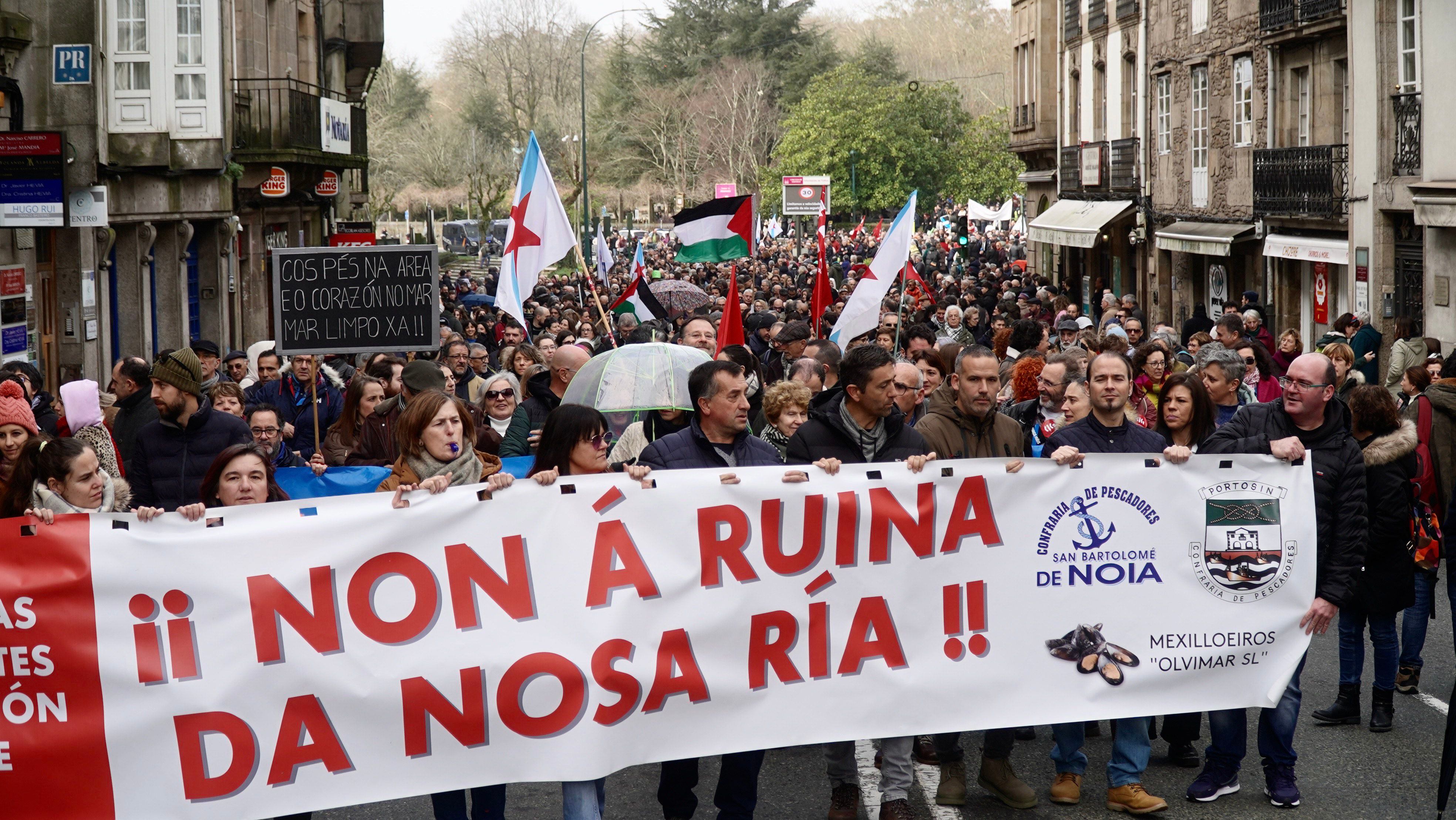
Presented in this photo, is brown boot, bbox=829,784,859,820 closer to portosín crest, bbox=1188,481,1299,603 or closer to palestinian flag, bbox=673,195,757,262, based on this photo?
portosín crest, bbox=1188,481,1299,603

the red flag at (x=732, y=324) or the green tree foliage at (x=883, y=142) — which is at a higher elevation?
the green tree foliage at (x=883, y=142)

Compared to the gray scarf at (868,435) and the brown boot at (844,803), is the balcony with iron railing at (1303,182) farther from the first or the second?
the brown boot at (844,803)

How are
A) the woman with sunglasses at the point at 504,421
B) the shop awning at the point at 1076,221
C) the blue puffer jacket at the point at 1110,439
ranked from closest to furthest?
the blue puffer jacket at the point at 1110,439, the woman with sunglasses at the point at 504,421, the shop awning at the point at 1076,221

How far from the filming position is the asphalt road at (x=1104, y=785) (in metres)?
6.36

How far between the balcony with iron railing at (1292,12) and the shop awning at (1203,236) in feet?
10.9

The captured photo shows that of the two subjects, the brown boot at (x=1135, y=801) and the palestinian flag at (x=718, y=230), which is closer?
the brown boot at (x=1135, y=801)

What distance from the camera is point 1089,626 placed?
19.6ft

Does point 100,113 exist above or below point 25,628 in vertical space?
above

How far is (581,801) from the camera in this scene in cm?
534

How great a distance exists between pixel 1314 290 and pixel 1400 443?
18604mm

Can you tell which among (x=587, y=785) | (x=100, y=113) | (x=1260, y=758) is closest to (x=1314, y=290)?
(x=100, y=113)

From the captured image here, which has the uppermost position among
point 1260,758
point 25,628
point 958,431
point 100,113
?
point 100,113

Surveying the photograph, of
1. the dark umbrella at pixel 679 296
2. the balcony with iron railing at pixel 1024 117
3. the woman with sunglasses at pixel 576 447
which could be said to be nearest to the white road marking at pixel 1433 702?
the woman with sunglasses at pixel 576 447

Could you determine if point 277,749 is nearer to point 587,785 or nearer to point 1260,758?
point 587,785
